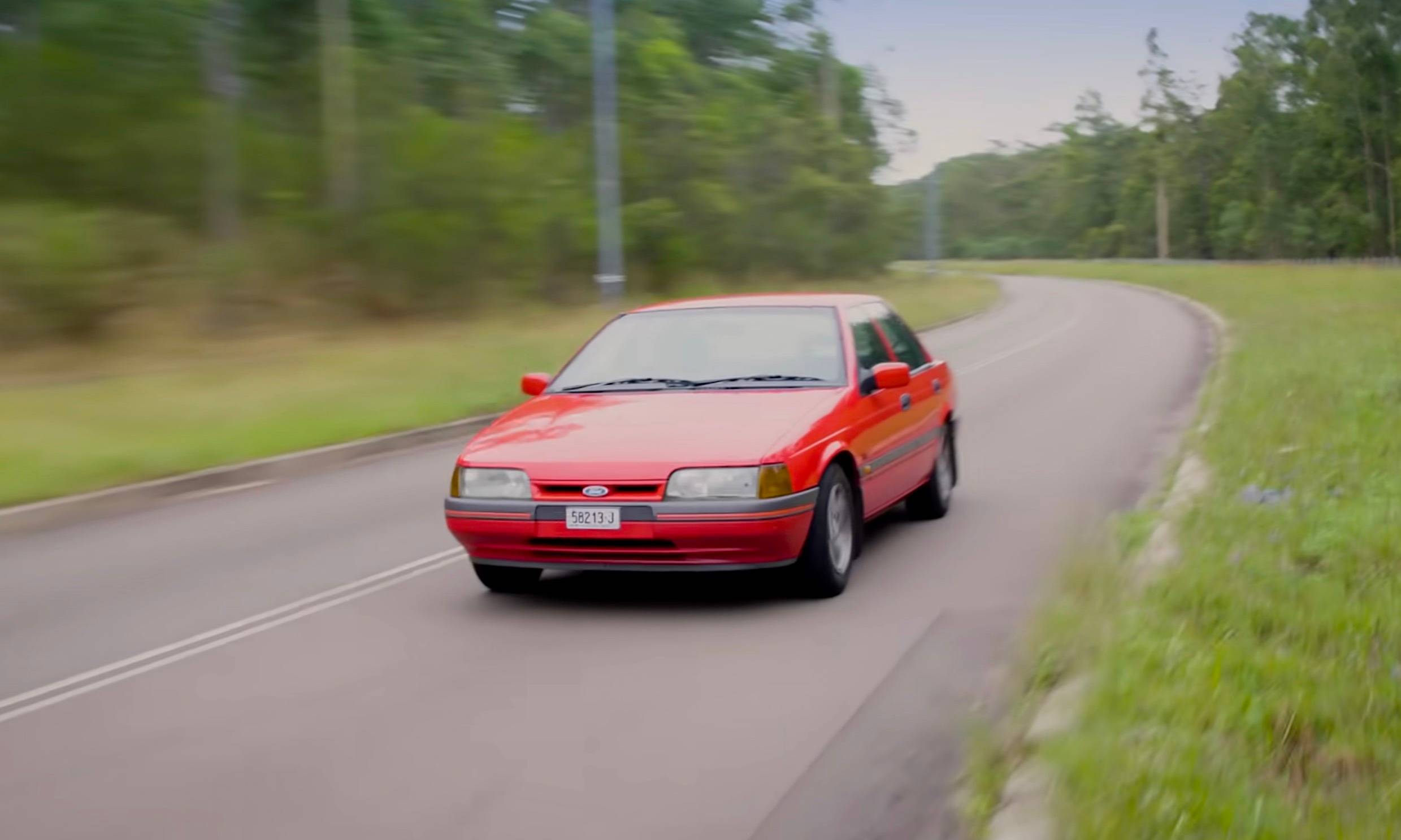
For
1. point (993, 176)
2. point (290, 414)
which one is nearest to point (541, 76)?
point (290, 414)

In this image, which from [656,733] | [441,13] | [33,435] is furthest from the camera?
[441,13]

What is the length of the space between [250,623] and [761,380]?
2868 mm

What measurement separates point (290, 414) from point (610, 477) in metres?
11.5

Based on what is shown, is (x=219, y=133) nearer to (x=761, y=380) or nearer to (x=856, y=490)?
(x=761, y=380)

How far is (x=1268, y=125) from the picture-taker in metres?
105

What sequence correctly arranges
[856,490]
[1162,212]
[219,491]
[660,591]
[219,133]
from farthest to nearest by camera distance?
[1162,212], [219,133], [219,491], [856,490], [660,591]

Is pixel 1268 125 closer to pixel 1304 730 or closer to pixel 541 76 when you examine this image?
pixel 541 76

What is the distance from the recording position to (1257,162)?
350ft

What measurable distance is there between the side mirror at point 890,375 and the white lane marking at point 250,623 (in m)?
2.66

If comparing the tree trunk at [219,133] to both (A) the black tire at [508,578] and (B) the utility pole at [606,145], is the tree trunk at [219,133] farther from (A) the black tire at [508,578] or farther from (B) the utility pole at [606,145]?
(A) the black tire at [508,578]

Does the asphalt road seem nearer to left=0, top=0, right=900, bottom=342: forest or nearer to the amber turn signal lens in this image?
the amber turn signal lens

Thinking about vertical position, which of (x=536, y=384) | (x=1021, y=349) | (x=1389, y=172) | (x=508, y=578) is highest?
(x=1389, y=172)

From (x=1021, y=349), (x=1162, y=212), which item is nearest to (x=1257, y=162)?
(x=1162, y=212)

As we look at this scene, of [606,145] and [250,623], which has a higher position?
[606,145]
